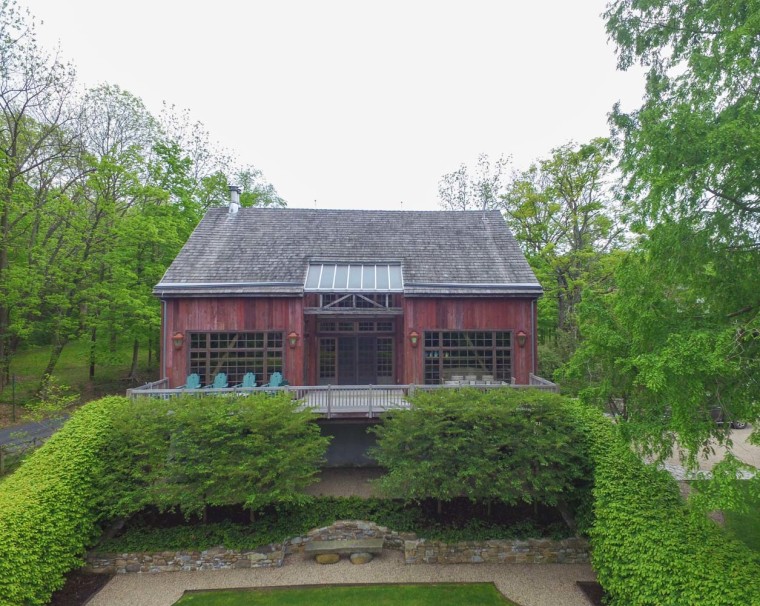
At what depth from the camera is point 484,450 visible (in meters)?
8.09

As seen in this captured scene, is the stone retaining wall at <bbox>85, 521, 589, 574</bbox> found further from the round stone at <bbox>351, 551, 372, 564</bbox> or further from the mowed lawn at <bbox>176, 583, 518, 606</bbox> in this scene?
the round stone at <bbox>351, 551, 372, 564</bbox>

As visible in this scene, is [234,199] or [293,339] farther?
[234,199]

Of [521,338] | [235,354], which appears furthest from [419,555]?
[235,354]

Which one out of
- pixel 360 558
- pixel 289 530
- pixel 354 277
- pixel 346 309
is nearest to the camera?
pixel 360 558

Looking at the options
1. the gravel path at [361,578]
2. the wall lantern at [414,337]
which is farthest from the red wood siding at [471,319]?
the gravel path at [361,578]

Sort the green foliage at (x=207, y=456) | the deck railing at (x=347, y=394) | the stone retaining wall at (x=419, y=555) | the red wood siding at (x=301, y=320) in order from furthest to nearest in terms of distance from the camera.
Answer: the red wood siding at (x=301, y=320) < the deck railing at (x=347, y=394) < the stone retaining wall at (x=419, y=555) < the green foliage at (x=207, y=456)

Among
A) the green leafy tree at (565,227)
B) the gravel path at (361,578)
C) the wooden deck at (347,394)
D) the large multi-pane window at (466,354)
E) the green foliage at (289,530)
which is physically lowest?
the gravel path at (361,578)

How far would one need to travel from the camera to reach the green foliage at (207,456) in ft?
26.1

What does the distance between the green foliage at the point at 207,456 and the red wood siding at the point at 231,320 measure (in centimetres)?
368

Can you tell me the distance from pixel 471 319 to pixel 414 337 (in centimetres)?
212

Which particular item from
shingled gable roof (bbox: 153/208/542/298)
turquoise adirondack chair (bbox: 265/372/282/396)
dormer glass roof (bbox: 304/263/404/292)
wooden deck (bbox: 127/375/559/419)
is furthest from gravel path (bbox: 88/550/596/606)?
dormer glass roof (bbox: 304/263/404/292)

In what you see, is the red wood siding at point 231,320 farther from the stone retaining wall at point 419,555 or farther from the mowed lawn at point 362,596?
the mowed lawn at point 362,596

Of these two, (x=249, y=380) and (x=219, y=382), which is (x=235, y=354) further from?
(x=249, y=380)

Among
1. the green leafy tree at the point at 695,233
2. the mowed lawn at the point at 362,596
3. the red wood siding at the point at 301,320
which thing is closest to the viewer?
the green leafy tree at the point at 695,233
